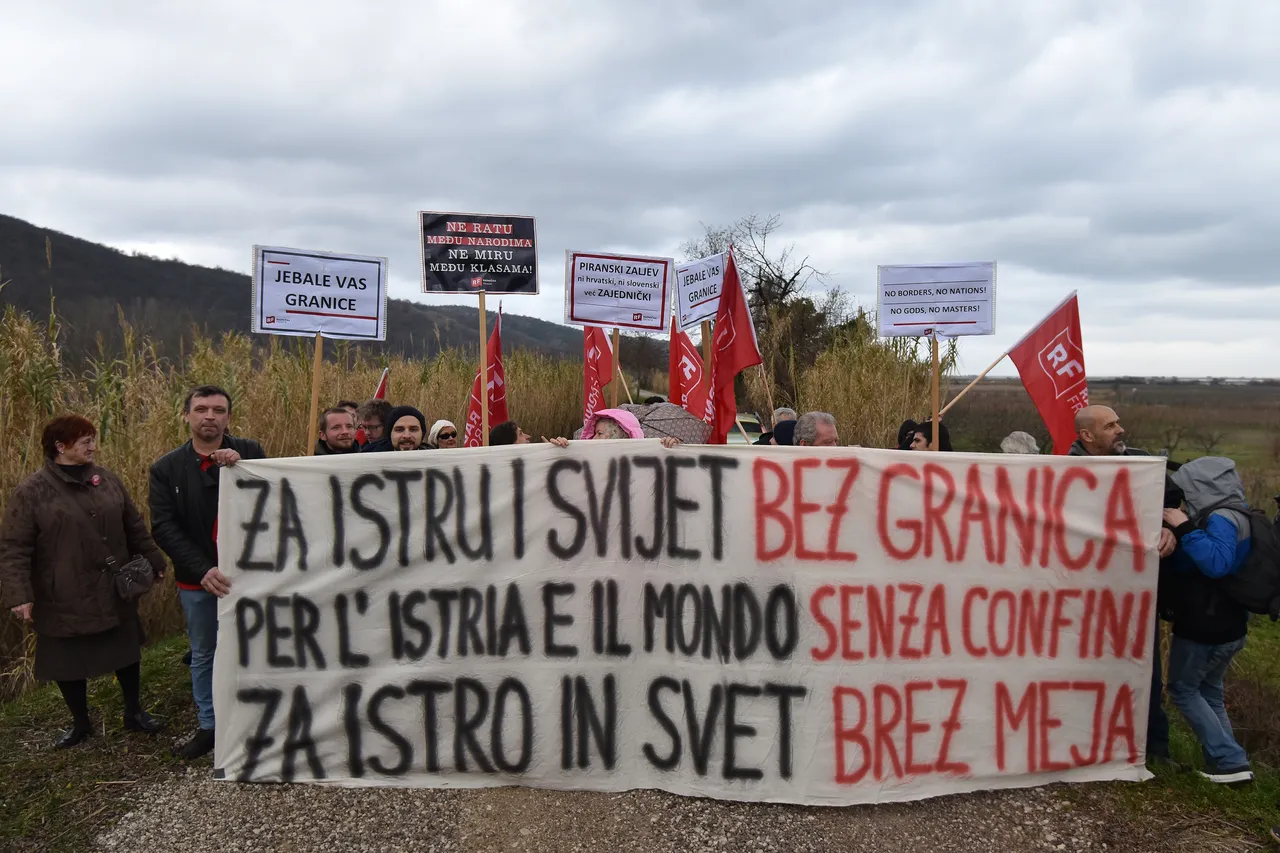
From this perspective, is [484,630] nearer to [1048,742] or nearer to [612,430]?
[612,430]

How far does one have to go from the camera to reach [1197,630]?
382cm

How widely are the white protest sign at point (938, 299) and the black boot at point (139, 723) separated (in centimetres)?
529

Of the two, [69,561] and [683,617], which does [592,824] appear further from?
[69,561]

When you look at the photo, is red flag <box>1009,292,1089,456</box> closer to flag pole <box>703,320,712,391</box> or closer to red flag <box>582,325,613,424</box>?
flag pole <box>703,320,712,391</box>

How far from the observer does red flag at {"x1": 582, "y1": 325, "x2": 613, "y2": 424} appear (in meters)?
8.55

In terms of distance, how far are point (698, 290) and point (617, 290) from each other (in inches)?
50.0

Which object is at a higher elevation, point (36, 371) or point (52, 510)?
point (36, 371)

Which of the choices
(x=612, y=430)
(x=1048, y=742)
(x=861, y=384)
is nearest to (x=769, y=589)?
(x=612, y=430)

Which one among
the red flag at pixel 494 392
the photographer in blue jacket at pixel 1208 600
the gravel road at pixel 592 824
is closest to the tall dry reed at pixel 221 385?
the red flag at pixel 494 392

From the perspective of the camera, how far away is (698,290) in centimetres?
771

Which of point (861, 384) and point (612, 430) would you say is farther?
point (861, 384)

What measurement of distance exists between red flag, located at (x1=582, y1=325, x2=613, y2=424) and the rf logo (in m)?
4.22

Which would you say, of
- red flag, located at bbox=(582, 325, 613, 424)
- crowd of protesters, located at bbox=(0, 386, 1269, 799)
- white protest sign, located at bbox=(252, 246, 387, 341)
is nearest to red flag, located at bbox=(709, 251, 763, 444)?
crowd of protesters, located at bbox=(0, 386, 1269, 799)

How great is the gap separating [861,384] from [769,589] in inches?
251
